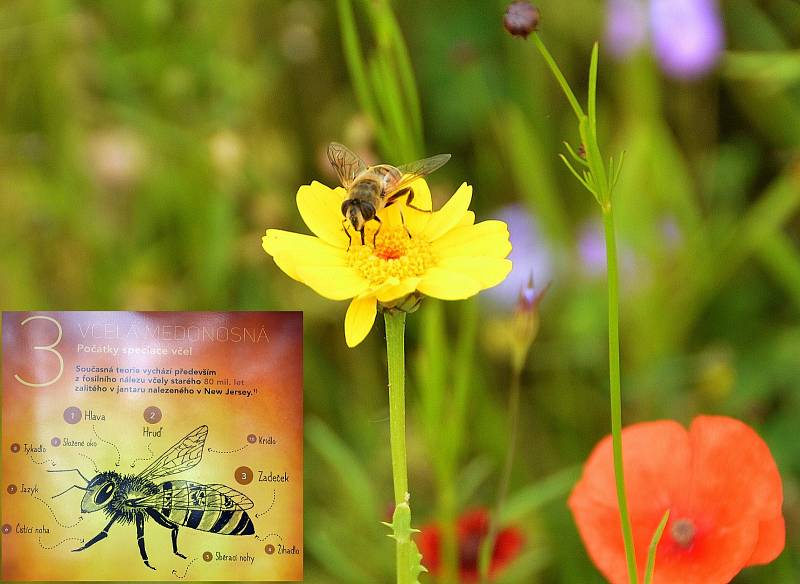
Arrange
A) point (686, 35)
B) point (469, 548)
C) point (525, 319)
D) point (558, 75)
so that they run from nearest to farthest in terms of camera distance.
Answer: point (558, 75), point (525, 319), point (469, 548), point (686, 35)

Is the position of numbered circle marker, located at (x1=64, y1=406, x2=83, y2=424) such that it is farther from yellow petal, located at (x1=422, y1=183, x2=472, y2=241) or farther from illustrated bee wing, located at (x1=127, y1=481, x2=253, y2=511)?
yellow petal, located at (x1=422, y1=183, x2=472, y2=241)

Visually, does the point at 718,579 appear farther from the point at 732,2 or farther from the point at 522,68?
the point at 732,2

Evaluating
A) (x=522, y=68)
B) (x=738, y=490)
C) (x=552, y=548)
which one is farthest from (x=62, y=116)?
(x=738, y=490)

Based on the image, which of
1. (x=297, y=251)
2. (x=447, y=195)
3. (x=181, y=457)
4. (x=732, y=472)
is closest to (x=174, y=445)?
(x=181, y=457)

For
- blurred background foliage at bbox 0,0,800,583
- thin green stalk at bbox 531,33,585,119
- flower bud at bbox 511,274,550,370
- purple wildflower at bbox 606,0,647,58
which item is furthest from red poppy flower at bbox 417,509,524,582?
purple wildflower at bbox 606,0,647,58

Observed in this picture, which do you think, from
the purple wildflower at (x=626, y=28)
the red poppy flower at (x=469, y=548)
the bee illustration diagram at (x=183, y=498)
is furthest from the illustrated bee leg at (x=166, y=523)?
the purple wildflower at (x=626, y=28)

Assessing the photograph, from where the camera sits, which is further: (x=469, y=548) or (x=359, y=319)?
(x=469, y=548)

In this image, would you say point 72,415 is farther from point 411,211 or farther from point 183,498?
point 411,211
